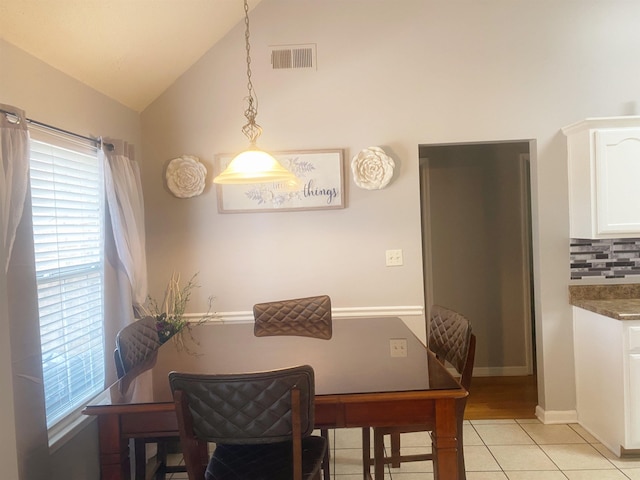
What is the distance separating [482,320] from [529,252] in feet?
2.40

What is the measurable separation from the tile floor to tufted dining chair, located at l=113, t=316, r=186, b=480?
33 cm

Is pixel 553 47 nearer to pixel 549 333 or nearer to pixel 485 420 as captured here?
pixel 549 333

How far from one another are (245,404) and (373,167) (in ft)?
6.70

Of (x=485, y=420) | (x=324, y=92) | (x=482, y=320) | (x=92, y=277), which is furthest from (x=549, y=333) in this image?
(x=92, y=277)

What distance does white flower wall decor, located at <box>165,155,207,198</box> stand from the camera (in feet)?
10.6

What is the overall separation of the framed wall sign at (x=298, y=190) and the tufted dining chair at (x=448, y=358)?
3.87 ft

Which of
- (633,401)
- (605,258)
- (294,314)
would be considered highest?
(605,258)

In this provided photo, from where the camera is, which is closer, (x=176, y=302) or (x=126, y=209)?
(x=126, y=209)

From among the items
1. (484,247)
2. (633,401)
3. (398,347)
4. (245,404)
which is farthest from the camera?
(484,247)

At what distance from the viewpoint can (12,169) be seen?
1.75m

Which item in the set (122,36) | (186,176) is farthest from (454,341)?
(122,36)

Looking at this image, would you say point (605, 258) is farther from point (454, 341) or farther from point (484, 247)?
point (454, 341)

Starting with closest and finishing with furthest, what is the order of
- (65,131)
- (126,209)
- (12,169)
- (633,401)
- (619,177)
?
1. (12,169)
2. (65,131)
3. (633,401)
4. (126,209)
5. (619,177)

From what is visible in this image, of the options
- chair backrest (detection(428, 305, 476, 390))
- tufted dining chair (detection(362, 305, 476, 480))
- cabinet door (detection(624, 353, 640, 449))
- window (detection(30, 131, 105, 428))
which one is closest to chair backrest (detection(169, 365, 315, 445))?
tufted dining chair (detection(362, 305, 476, 480))
